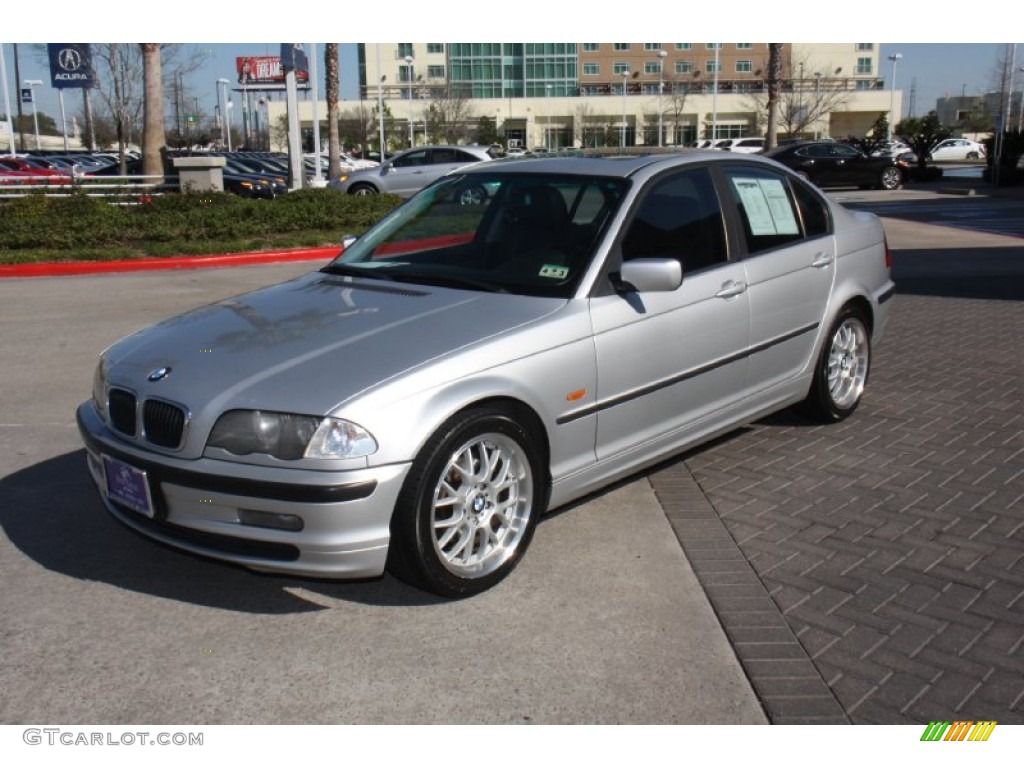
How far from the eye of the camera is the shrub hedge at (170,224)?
1502 cm

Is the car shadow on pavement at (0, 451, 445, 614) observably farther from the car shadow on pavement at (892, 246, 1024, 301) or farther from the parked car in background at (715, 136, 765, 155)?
the parked car in background at (715, 136, 765, 155)

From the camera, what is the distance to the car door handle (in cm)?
508

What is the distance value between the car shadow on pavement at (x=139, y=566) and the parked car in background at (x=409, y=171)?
2096 centimetres

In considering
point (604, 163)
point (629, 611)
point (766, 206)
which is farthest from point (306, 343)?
point (766, 206)

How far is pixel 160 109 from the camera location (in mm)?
23375

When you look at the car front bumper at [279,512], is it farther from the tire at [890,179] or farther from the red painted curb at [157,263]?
the tire at [890,179]

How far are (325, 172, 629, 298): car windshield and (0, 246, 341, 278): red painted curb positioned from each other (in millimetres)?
9675

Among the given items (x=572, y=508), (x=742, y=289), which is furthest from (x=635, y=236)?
(x=572, y=508)

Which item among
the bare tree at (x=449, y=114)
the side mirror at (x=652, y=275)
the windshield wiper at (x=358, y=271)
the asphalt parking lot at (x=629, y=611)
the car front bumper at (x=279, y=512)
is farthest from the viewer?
the bare tree at (x=449, y=114)

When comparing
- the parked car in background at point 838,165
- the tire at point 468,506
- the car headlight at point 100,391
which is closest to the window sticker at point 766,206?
the tire at point 468,506

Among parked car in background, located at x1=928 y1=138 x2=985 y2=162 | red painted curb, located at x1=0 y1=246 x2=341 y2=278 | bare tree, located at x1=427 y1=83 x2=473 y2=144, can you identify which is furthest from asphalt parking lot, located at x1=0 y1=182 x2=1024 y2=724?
bare tree, located at x1=427 y1=83 x2=473 y2=144

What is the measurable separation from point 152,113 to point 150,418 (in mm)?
21103

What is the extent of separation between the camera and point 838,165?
3234 centimetres

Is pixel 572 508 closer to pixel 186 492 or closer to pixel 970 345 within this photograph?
pixel 186 492
